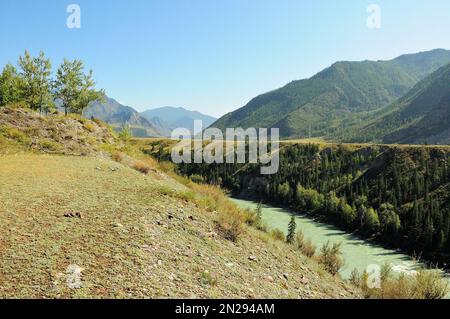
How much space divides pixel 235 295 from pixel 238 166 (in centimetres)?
17127

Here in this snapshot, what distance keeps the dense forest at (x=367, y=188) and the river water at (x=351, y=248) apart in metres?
4.98

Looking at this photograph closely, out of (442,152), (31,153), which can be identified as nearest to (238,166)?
(442,152)

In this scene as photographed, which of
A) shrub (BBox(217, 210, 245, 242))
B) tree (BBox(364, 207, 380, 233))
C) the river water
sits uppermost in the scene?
shrub (BBox(217, 210, 245, 242))

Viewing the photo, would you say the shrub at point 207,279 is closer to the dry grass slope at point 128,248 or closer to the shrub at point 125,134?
the dry grass slope at point 128,248

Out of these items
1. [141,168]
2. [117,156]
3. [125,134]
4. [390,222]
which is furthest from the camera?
[390,222]

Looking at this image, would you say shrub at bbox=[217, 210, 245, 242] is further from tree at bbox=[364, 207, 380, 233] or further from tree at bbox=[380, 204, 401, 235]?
tree at bbox=[364, 207, 380, 233]

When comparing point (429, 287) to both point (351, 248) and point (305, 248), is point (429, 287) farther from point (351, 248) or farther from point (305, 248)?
point (351, 248)

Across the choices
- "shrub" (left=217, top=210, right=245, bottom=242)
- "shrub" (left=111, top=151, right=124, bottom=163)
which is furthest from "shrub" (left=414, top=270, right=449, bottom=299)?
Result: "shrub" (left=111, top=151, right=124, bottom=163)

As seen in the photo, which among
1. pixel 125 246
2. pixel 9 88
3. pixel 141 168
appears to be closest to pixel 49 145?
pixel 141 168

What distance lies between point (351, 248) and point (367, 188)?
1843 inches

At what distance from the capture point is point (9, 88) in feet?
173

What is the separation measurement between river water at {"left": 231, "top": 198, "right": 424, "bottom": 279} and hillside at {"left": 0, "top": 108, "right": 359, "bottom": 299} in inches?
1677

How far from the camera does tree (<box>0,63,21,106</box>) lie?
170 feet

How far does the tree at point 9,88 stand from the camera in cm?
5191
